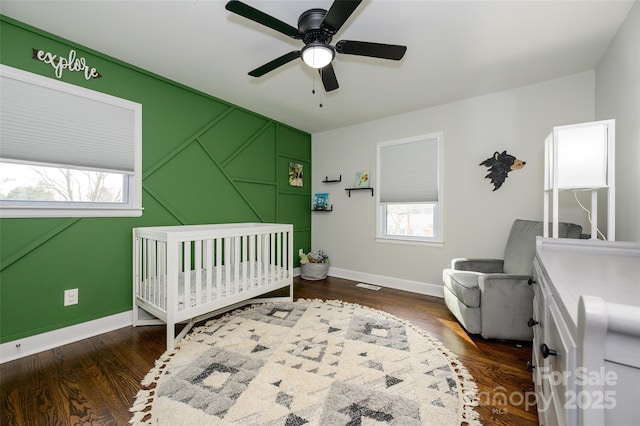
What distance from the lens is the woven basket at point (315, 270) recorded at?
3936mm

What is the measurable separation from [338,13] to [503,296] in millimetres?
2296

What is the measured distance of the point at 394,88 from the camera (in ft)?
9.29

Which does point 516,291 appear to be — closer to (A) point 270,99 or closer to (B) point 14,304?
(A) point 270,99

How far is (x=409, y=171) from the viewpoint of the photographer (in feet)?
11.6

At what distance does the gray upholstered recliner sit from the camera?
2.04 metres

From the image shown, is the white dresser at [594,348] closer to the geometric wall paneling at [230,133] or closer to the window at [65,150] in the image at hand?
the window at [65,150]

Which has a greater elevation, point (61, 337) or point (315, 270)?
point (315, 270)

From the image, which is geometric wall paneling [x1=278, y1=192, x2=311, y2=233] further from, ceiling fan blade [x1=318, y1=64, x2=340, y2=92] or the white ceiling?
ceiling fan blade [x1=318, y1=64, x2=340, y2=92]

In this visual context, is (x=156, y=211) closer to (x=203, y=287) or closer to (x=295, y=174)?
(x=203, y=287)

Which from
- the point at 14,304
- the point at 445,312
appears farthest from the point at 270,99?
A: the point at 445,312

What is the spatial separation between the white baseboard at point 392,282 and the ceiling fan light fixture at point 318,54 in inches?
110

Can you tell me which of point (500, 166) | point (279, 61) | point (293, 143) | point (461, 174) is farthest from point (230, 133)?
point (500, 166)

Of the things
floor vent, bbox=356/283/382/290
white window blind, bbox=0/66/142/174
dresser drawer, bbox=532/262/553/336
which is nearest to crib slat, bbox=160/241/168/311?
white window blind, bbox=0/66/142/174

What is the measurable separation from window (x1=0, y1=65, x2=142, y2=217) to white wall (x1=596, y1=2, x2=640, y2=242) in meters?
3.76
